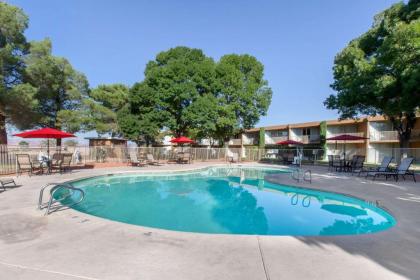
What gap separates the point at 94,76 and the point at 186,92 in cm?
1100

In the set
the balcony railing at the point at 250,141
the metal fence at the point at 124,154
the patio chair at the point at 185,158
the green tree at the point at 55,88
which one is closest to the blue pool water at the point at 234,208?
the metal fence at the point at 124,154

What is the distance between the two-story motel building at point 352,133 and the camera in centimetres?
2862

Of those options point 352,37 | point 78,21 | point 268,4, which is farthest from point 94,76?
point 352,37

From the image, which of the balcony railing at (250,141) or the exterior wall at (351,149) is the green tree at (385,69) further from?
the balcony railing at (250,141)

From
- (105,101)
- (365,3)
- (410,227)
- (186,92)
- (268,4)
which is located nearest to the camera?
(410,227)

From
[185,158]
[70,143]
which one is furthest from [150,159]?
[70,143]

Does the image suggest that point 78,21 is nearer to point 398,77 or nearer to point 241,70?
point 241,70

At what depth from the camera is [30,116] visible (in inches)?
784

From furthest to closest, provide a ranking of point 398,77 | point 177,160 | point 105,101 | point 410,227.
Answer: point 105,101
point 177,160
point 398,77
point 410,227

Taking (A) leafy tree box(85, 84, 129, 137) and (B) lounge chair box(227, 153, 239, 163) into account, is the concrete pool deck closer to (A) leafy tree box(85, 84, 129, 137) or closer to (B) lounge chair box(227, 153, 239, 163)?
(B) lounge chair box(227, 153, 239, 163)

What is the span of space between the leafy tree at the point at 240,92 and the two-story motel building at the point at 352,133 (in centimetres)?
832

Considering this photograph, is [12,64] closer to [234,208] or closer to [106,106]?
[106,106]

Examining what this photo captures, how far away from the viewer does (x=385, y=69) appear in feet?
49.9

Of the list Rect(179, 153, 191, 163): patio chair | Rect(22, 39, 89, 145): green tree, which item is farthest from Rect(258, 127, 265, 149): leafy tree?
Rect(22, 39, 89, 145): green tree
